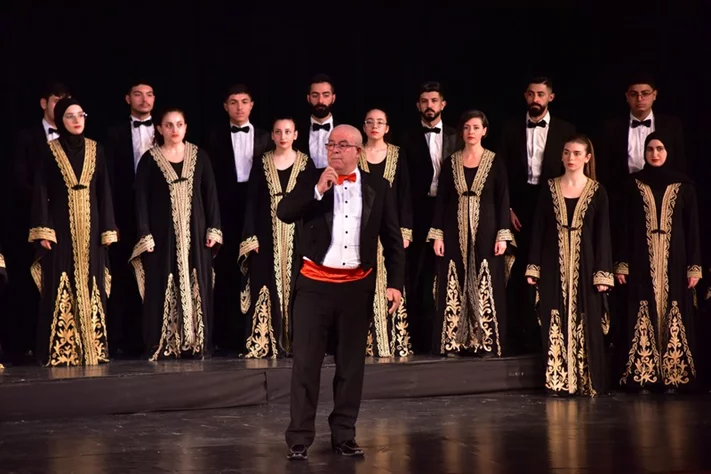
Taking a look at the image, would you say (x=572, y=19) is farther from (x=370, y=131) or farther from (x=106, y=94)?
(x=106, y=94)

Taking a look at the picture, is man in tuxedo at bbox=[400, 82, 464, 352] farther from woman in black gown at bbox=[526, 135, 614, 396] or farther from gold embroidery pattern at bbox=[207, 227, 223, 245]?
gold embroidery pattern at bbox=[207, 227, 223, 245]

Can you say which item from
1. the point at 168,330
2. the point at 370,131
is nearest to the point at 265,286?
the point at 168,330

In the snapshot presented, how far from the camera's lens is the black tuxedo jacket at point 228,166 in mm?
7320

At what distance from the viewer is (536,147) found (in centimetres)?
734

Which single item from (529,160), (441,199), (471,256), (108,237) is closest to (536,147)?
(529,160)

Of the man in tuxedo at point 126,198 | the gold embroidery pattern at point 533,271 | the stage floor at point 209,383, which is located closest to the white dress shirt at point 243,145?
the man in tuxedo at point 126,198

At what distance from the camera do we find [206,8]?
7977mm

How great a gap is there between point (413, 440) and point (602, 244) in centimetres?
202

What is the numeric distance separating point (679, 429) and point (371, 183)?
1830mm

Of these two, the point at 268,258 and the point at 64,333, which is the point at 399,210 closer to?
the point at 268,258

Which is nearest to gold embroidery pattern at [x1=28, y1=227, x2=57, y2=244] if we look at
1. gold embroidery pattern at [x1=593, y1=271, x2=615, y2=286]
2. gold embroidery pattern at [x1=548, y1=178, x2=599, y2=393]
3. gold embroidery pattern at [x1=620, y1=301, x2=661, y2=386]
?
gold embroidery pattern at [x1=548, y1=178, x2=599, y2=393]

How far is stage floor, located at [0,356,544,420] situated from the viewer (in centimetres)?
600

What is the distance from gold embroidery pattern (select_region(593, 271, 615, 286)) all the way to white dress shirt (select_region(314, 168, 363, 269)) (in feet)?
7.32

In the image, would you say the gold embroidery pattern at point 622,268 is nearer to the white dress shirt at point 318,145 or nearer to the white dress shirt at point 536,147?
the white dress shirt at point 536,147
